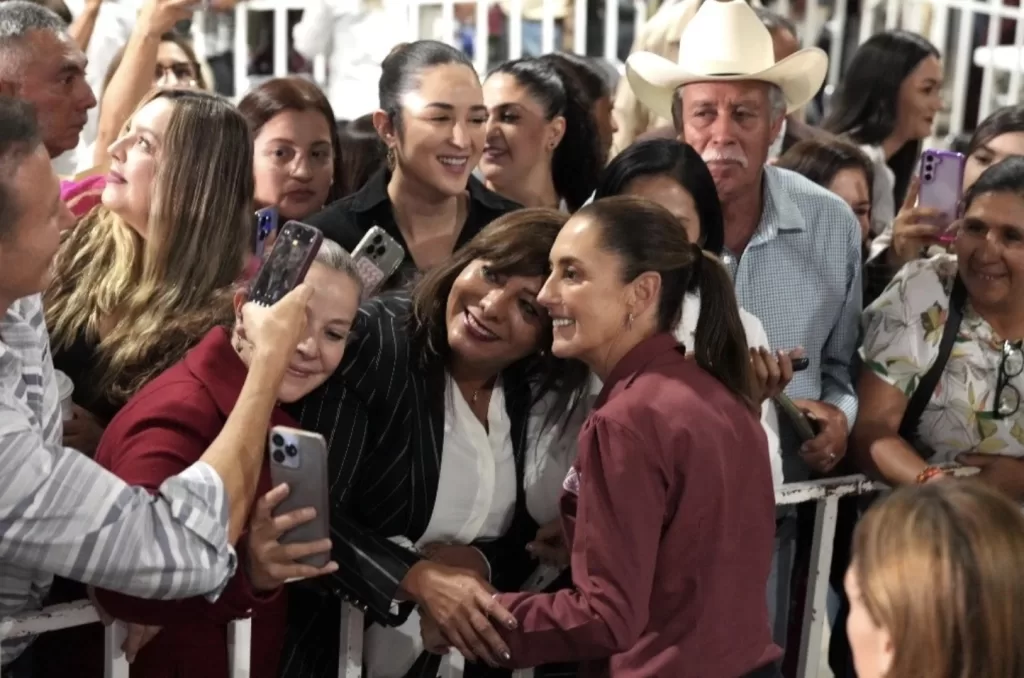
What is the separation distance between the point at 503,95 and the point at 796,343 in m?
1.35

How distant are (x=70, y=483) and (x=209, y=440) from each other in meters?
0.37

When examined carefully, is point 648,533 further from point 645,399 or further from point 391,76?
point 391,76

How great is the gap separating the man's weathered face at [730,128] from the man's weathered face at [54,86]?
152 cm

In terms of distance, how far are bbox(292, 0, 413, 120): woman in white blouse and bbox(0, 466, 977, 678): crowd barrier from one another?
431 cm

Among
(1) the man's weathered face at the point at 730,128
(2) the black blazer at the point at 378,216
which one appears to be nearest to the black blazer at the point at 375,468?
(2) the black blazer at the point at 378,216

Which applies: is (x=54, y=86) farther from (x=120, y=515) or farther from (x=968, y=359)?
(x=968, y=359)

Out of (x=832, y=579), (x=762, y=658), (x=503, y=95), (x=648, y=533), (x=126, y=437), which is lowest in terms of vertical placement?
(x=832, y=579)

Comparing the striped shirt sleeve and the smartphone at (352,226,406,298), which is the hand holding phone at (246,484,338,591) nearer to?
the striped shirt sleeve

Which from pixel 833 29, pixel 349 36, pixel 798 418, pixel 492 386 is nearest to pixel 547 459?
pixel 492 386

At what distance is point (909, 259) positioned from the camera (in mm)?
3936

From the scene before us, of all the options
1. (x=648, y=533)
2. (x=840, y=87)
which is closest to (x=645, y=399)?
(x=648, y=533)

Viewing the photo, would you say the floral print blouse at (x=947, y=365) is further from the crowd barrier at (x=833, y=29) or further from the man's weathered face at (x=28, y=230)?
the crowd barrier at (x=833, y=29)

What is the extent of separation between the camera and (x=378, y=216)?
3.75m

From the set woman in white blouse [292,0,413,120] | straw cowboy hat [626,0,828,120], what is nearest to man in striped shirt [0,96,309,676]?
straw cowboy hat [626,0,828,120]
